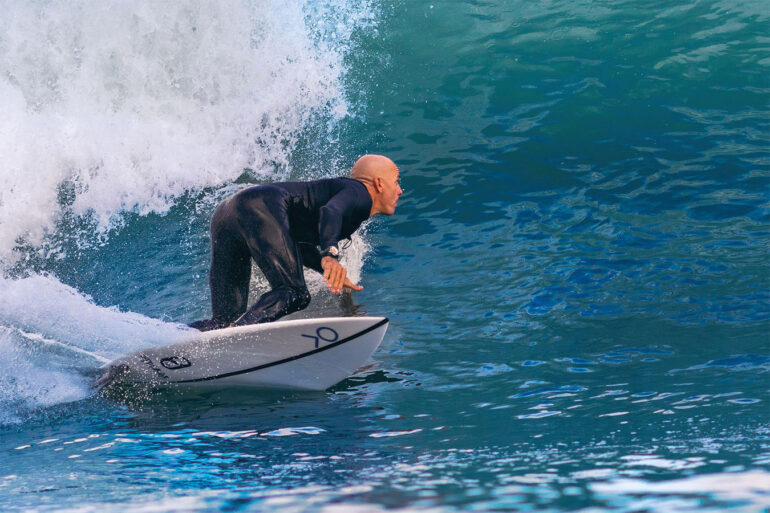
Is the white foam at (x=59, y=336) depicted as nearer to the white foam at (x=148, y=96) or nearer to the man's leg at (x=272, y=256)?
the man's leg at (x=272, y=256)

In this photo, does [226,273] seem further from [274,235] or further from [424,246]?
[424,246]

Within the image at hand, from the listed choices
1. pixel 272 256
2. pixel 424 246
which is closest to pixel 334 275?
pixel 272 256

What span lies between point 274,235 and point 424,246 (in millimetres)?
2318

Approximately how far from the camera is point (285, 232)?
3.98 metres

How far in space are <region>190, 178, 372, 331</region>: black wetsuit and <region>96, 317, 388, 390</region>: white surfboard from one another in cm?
17

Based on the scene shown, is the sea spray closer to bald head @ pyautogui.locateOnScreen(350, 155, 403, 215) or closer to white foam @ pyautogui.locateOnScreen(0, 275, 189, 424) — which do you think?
bald head @ pyautogui.locateOnScreen(350, 155, 403, 215)

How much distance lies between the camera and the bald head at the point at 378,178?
423 centimetres

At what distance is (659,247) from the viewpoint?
5301 millimetres

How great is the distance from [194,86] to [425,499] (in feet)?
28.9

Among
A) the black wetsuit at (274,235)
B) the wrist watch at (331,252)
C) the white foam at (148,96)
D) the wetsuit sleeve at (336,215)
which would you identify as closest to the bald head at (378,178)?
the black wetsuit at (274,235)

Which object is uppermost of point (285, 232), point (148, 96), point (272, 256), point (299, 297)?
point (148, 96)

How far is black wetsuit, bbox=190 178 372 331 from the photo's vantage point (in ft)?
12.7

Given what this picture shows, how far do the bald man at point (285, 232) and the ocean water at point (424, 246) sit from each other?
20.1 inches

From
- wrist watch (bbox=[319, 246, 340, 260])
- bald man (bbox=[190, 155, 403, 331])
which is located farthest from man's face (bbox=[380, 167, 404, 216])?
wrist watch (bbox=[319, 246, 340, 260])
